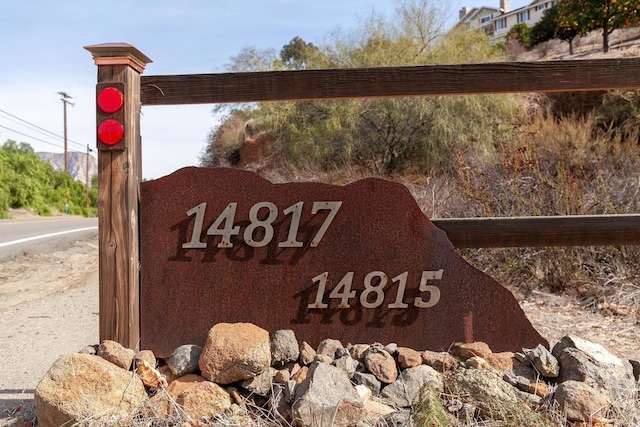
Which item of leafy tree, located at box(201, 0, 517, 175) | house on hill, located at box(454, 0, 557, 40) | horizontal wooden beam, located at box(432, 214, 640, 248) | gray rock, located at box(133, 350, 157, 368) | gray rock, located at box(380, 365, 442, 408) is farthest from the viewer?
house on hill, located at box(454, 0, 557, 40)

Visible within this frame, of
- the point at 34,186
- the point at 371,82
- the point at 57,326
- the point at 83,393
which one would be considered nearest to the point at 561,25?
the point at 34,186

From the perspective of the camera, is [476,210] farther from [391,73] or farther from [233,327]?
[233,327]

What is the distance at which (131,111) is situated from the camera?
3.11 m

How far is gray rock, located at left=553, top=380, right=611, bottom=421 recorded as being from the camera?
2643mm

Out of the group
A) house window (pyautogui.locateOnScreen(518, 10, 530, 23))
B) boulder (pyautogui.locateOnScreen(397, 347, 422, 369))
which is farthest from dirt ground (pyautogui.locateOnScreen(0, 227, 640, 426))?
house window (pyautogui.locateOnScreen(518, 10, 530, 23))

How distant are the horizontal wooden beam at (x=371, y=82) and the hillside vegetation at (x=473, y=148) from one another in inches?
105

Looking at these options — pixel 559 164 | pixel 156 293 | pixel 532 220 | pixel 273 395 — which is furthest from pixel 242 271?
pixel 559 164

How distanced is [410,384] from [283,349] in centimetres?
63

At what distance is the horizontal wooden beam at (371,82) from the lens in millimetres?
3209

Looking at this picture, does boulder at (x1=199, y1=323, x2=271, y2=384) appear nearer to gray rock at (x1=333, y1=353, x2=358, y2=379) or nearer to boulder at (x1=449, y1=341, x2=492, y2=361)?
gray rock at (x1=333, y1=353, x2=358, y2=379)

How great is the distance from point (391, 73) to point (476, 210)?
3.67m

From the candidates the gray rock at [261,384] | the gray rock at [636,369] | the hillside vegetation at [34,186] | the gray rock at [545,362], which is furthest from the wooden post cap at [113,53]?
the hillside vegetation at [34,186]

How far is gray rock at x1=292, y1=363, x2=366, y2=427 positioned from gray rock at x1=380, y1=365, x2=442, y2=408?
241 millimetres

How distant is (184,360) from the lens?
299cm
